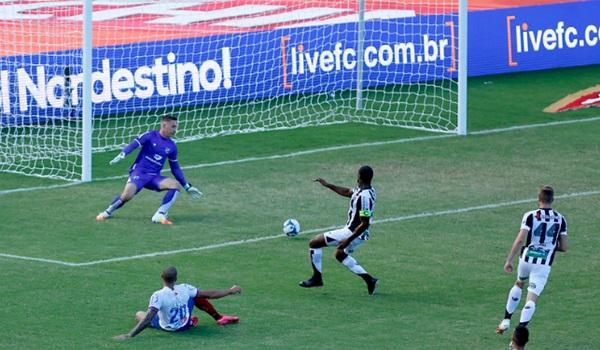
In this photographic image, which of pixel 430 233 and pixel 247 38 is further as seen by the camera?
pixel 247 38

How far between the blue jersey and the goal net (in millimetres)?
3823

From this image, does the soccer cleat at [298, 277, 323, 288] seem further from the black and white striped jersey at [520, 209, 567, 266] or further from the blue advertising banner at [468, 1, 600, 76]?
the blue advertising banner at [468, 1, 600, 76]

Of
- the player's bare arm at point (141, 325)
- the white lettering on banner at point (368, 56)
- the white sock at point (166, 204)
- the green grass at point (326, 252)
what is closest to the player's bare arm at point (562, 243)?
the green grass at point (326, 252)

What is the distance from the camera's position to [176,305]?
55.7 feet

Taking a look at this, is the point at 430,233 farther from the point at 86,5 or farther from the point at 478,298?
the point at 86,5

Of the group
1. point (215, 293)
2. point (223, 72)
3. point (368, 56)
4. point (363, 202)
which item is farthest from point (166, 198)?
point (368, 56)

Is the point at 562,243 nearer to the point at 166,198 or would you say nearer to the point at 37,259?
the point at 37,259

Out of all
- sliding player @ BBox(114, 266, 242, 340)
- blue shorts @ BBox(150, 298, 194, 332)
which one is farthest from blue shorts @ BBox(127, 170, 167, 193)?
blue shorts @ BBox(150, 298, 194, 332)

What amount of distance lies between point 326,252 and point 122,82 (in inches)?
417

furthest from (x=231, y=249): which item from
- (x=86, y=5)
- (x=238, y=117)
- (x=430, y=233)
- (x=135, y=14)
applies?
(x=135, y=14)

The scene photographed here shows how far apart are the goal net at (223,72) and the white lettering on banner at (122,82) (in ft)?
0.08

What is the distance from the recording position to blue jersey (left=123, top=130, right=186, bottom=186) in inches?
908

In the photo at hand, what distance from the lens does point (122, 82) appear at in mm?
30766

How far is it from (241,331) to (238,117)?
48.5 feet
